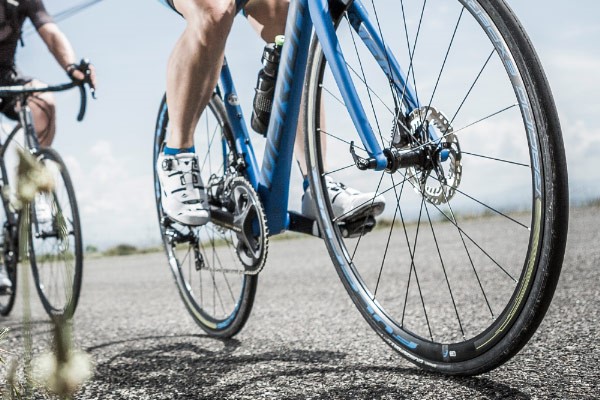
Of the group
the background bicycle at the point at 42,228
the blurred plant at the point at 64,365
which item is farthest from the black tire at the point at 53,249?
the blurred plant at the point at 64,365

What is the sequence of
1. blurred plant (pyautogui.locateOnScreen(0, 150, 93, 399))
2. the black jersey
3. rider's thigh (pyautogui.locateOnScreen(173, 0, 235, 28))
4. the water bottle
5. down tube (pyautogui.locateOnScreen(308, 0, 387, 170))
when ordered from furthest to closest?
→ the black jersey < the water bottle < rider's thigh (pyautogui.locateOnScreen(173, 0, 235, 28)) < down tube (pyautogui.locateOnScreen(308, 0, 387, 170)) < blurred plant (pyautogui.locateOnScreen(0, 150, 93, 399))

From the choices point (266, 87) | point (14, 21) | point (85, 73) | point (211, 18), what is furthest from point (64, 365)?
point (14, 21)

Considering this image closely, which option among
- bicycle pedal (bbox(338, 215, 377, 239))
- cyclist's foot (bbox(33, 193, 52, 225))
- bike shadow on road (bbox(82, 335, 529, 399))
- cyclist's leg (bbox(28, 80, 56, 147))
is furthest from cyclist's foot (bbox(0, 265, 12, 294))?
bicycle pedal (bbox(338, 215, 377, 239))

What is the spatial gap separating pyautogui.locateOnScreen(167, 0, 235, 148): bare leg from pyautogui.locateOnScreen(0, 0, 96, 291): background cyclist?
175cm

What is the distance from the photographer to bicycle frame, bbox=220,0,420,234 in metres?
2.04

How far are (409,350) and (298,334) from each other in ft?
3.06

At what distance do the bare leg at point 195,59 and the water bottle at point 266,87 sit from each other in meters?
0.17

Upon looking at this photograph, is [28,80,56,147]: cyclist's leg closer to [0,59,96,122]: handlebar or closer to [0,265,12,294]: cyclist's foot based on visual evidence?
[0,59,96,122]: handlebar

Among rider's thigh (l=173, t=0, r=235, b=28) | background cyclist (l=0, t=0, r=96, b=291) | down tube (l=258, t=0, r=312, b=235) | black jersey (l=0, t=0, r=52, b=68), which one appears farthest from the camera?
black jersey (l=0, t=0, r=52, b=68)

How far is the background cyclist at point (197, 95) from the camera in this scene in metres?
2.44

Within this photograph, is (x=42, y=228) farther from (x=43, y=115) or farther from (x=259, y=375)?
(x=259, y=375)

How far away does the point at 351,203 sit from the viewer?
92.7 inches

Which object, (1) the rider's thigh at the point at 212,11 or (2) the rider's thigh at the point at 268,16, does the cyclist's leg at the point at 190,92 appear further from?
(2) the rider's thigh at the point at 268,16

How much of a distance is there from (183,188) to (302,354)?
0.85 metres
